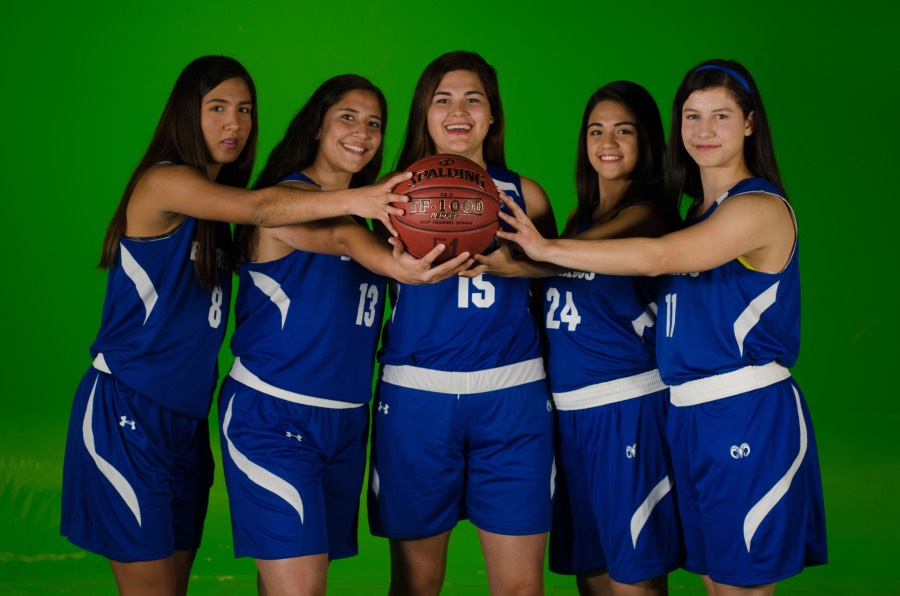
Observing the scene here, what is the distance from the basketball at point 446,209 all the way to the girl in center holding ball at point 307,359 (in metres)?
0.15

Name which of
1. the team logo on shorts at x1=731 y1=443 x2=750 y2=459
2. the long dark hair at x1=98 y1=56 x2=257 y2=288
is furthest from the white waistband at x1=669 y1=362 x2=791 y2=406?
the long dark hair at x1=98 y1=56 x2=257 y2=288

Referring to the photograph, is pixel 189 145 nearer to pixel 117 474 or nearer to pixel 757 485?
pixel 117 474

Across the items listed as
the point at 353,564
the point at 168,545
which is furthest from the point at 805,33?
the point at 168,545

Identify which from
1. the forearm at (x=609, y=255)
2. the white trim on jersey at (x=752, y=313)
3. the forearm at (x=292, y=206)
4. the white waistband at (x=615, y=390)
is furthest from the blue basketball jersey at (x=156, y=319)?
the white trim on jersey at (x=752, y=313)

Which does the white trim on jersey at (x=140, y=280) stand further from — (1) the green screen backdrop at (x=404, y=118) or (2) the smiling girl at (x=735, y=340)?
(1) the green screen backdrop at (x=404, y=118)

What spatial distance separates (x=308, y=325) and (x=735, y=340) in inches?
56.7

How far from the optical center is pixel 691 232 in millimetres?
3301

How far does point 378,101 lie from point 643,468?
5.39ft

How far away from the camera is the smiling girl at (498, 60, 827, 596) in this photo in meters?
3.29

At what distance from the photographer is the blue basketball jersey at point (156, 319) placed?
11.7 ft

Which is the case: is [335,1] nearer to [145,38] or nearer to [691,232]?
[145,38]

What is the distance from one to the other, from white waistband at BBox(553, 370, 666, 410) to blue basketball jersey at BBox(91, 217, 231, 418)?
138cm

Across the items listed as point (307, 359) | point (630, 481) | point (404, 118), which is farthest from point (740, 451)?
point (404, 118)

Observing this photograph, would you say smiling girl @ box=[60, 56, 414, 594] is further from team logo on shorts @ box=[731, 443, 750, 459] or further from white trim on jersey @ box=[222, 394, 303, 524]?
team logo on shorts @ box=[731, 443, 750, 459]
